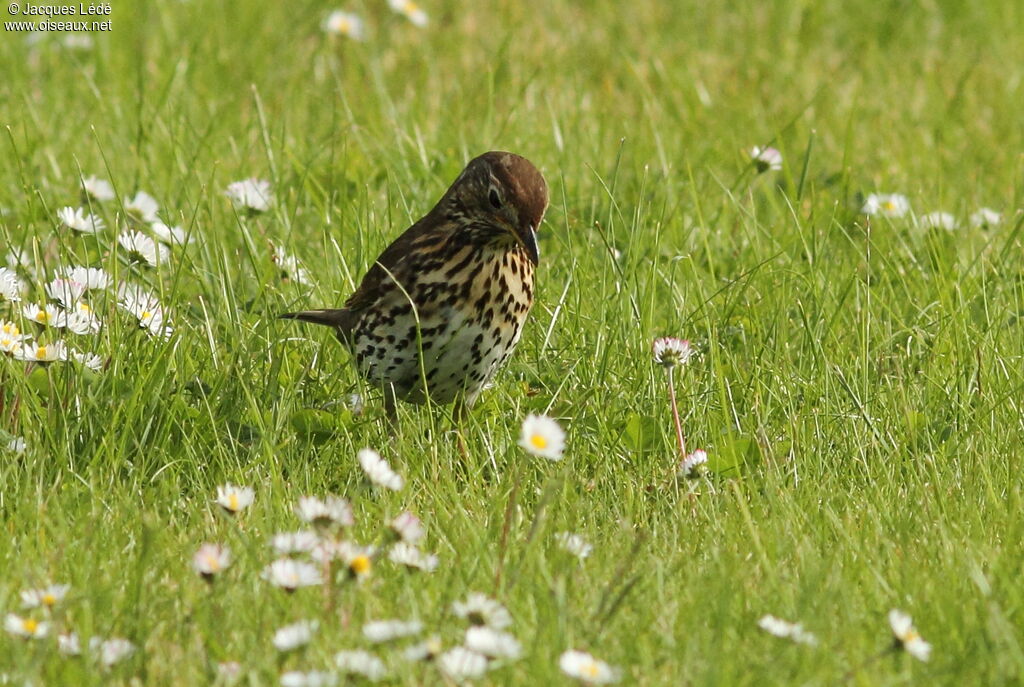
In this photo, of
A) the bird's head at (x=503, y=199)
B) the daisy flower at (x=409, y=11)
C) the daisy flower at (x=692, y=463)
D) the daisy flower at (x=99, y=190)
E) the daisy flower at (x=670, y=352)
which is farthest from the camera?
the daisy flower at (x=409, y=11)

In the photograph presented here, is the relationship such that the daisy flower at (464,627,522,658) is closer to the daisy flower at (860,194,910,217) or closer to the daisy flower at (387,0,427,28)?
the daisy flower at (860,194,910,217)

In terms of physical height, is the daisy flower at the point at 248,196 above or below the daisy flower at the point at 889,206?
above

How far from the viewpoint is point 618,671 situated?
2.92 m

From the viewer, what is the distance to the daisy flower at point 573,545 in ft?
11.5

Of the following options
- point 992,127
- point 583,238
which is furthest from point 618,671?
point 992,127

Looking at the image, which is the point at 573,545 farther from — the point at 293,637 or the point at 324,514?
the point at 293,637

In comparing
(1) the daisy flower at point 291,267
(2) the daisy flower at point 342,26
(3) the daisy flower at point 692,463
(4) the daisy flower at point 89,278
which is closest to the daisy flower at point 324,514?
(3) the daisy flower at point 692,463

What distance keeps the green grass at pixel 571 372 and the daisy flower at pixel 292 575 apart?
9 cm

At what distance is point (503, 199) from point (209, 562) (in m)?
1.73

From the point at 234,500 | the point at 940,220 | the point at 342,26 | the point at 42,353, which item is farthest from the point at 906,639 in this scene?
the point at 342,26

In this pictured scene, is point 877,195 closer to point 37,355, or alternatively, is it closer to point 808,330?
point 808,330

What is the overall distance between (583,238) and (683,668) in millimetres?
3142

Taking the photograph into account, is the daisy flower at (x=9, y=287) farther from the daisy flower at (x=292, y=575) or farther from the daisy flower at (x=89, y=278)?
the daisy flower at (x=292, y=575)

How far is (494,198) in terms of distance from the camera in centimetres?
461
